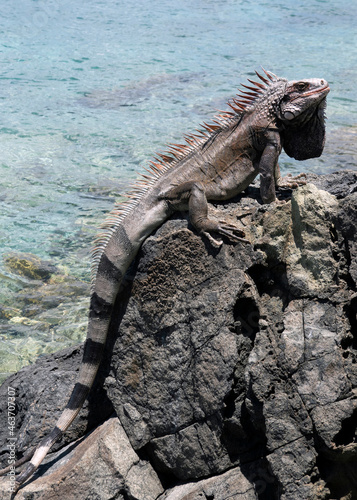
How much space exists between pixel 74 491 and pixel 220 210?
2.21m

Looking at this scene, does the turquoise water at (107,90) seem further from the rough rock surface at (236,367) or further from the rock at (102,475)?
the rough rock surface at (236,367)

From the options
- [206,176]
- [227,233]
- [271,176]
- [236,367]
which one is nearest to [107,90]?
[206,176]

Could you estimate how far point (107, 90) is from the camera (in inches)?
586

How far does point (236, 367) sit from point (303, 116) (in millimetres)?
1906

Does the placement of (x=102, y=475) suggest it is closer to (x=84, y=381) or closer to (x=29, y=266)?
(x=84, y=381)

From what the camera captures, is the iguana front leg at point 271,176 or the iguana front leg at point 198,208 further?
the iguana front leg at point 271,176

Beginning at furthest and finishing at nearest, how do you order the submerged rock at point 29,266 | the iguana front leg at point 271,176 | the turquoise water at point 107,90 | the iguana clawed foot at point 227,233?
the turquoise water at point 107,90
the submerged rock at point 29,266
the iguana front leg at point 271,176
the iguana clawed foot at point 227,233

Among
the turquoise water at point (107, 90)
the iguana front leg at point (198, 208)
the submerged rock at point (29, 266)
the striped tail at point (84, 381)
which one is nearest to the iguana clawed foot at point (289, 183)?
the iguana front leg at point (198, 208)

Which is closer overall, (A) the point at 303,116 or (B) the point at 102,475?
(B) the point at 102,475

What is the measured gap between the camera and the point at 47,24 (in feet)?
63.8

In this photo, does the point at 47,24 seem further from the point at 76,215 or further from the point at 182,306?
the point at 182,306

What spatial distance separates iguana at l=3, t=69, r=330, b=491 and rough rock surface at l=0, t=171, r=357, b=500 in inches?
5.1

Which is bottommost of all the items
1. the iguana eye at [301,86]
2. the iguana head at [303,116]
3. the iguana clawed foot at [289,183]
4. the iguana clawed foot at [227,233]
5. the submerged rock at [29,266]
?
the submerged rock at [29,266]

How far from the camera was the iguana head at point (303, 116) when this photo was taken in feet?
14.3
